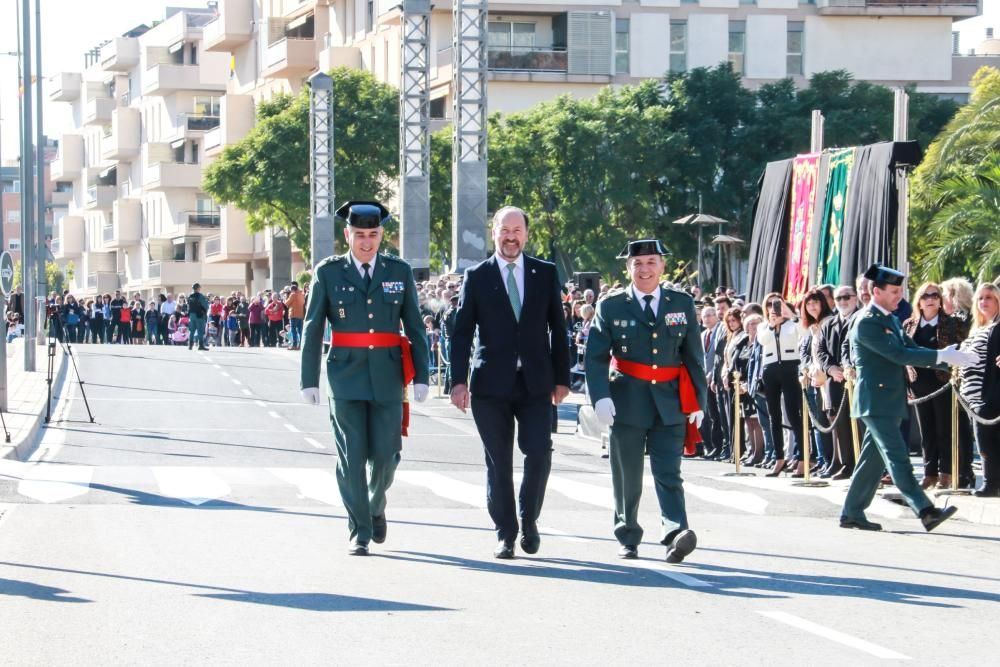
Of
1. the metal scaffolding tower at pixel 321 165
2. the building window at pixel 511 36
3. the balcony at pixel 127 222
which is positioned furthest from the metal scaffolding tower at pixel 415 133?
the balcony at pixel 127 222

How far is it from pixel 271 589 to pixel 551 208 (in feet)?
171

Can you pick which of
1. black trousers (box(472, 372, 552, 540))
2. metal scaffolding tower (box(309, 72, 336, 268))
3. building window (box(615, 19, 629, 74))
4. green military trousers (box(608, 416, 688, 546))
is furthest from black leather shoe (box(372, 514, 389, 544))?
building window (box(615, 19, 629, 74))

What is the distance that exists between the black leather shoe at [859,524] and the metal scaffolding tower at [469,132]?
22.0 m

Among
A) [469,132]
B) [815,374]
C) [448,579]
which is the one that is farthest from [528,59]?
[448,579]

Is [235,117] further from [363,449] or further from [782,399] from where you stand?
[363,449]

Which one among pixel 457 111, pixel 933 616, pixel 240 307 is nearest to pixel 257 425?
pixel 457 111

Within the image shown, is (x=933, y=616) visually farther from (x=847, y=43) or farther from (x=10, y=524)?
(x=847, y=43)

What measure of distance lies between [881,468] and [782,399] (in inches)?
226

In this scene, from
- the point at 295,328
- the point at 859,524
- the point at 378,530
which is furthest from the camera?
the point at 295,328

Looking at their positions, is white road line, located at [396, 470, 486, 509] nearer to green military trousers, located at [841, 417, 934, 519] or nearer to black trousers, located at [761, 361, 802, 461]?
green military trousers, located at [841, 417, 934, 519]

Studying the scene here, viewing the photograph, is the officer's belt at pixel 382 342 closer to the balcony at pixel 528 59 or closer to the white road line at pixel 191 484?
the white road line at pixel 191 484

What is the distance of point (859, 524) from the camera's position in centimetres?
1359

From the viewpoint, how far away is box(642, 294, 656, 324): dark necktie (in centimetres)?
1123

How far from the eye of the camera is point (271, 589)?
993 cm
